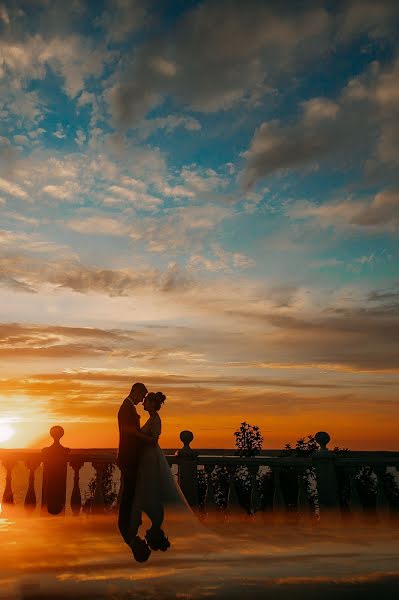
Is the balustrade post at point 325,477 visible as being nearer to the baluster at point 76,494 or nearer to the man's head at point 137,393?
the baluster at point 76,494

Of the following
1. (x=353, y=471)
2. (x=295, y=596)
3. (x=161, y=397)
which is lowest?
(x=295, y=596)

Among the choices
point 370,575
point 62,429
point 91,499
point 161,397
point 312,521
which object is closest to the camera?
point 370,575

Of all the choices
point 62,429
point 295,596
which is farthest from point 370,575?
point 62,429

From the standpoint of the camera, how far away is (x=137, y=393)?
6.25 meters

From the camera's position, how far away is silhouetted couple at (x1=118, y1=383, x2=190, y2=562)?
6070 mm

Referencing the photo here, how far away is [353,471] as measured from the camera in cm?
1131

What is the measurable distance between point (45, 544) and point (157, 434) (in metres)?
2.79

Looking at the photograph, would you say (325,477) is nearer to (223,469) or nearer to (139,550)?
(223,469)

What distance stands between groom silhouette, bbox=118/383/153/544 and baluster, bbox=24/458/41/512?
20.1ft

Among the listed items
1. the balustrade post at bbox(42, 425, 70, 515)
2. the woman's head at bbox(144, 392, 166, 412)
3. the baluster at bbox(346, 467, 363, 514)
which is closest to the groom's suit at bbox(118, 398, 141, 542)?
the woman's head at bbox(144, 392, 166, 412)

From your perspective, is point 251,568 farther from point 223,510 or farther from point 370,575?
point 223,510

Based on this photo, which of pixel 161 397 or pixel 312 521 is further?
pixel 312 521

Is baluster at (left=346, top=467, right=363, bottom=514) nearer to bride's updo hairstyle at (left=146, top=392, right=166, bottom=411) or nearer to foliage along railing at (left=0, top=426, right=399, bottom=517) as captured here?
foliage along railing at (left=0, top=426, right=399, bottom=517)

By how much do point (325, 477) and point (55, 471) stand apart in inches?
214
